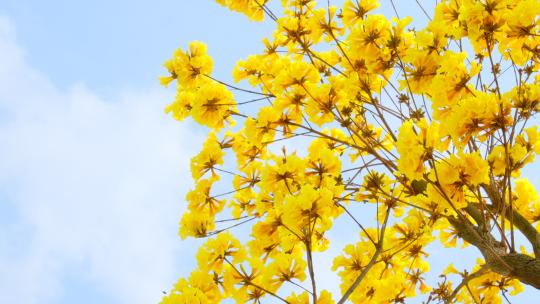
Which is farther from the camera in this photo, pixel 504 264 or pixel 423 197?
pixel 423 197

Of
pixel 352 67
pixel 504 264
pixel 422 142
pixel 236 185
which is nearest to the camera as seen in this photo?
pixel 422 142

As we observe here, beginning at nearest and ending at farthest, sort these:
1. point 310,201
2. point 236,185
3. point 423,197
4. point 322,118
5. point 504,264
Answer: point 310,201, point 504,264, point 423,197, point 322,118, point 236,185

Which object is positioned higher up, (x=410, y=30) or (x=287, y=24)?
(x=287, y=24)

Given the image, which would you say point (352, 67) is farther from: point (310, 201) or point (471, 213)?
point (310, 201)

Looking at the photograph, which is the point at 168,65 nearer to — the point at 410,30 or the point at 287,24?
the point at 287,24

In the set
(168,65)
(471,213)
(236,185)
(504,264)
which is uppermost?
(168,65)

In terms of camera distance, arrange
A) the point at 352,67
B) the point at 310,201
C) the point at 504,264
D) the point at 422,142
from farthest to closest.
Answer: the point at 352,67, the point at 504,264, the point at 310,201, the point at 422,142

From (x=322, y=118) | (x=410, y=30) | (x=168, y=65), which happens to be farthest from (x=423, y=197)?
(x=168, y=65)

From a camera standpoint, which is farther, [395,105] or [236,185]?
[236,185]

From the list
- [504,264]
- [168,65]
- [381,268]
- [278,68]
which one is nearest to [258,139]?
[278,68]
